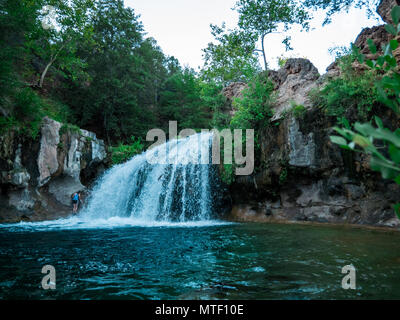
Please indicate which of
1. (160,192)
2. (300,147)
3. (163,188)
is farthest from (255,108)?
(160,192)

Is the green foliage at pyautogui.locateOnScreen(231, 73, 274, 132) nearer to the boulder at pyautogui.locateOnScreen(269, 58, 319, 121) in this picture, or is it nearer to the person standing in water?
the boulder at pyautogui.locateOnScreen(269, 58, 319, 121)

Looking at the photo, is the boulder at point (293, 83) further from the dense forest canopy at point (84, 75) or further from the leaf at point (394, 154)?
the leaf at point (394, 154)

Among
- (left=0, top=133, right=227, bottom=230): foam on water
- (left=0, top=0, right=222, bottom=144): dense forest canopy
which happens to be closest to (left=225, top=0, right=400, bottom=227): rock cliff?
(left=0, top=133, right=227, bottom=230): foam on water

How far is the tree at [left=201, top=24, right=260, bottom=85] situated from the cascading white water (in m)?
5.94

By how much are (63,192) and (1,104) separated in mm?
5015

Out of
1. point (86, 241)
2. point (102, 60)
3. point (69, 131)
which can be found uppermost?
point (102, 60)

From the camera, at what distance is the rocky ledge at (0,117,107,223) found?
1139cm

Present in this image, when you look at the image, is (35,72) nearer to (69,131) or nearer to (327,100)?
(69,131)

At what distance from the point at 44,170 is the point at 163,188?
607 cm

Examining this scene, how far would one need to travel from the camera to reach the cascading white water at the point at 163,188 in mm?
11602

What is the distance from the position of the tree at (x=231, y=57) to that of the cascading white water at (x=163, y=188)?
19.5 ft
